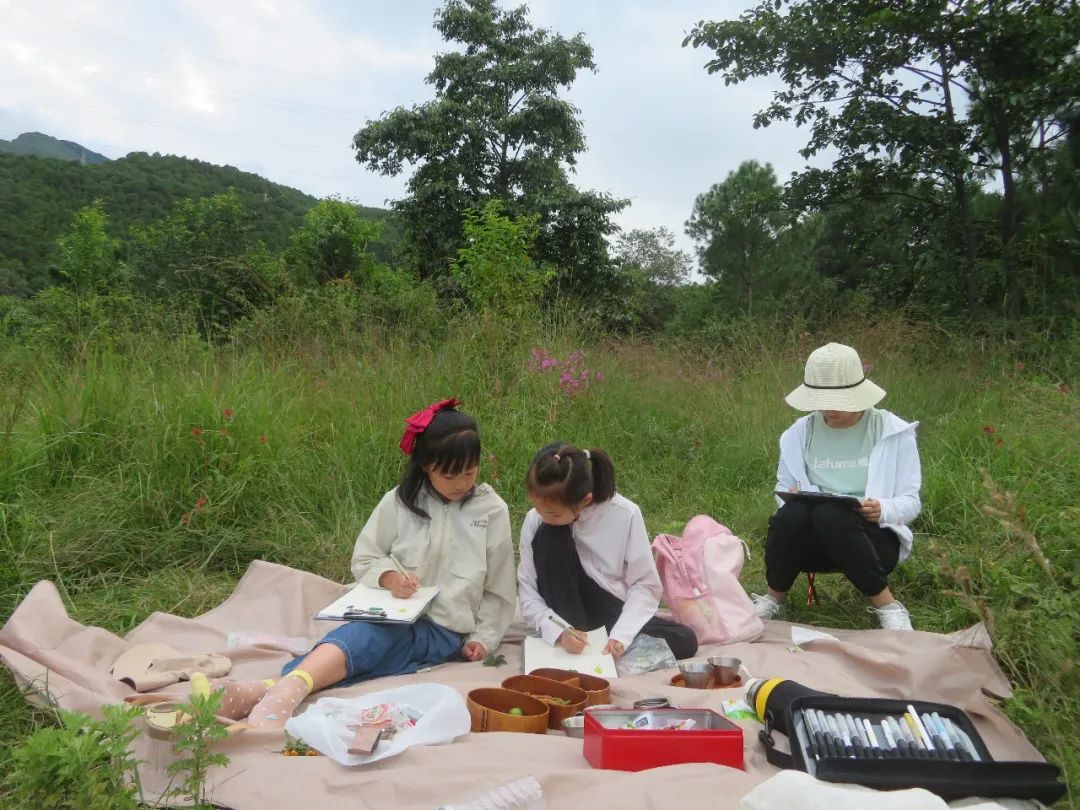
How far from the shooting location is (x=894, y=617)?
10.2 feet

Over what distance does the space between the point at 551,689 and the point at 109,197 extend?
20.7 m

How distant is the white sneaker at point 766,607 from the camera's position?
3393 mm

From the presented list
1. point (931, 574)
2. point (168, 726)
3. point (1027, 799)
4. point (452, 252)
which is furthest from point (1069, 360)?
point (452, 252)

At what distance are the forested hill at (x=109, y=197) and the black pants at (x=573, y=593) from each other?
13737 millimetres

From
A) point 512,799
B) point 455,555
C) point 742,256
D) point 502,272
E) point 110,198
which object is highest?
point 110,198

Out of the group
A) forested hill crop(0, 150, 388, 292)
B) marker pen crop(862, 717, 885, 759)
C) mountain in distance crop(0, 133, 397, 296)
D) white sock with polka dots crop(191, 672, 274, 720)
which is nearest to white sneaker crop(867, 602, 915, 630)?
Answer: marker pen crop(862, 717, 885, 759)

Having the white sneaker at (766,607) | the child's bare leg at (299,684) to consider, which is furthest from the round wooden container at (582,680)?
the white sneaker at (766,607)

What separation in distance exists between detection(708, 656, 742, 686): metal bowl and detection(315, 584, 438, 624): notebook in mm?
954

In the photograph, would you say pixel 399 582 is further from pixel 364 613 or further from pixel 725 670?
pixel 725 670

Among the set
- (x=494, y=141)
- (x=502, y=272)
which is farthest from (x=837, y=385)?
(x=494, y=141)

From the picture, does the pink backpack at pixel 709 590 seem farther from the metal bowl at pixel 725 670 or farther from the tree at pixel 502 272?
the tree at pixel 502 272

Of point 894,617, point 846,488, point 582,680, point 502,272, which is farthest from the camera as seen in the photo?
point 502,272

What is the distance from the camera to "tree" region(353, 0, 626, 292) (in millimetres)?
17000

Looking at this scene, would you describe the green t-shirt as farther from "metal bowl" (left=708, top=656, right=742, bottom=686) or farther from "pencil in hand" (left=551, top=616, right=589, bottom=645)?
"pencil in hand" (left=551, top=616, right=589, bottom=645)
